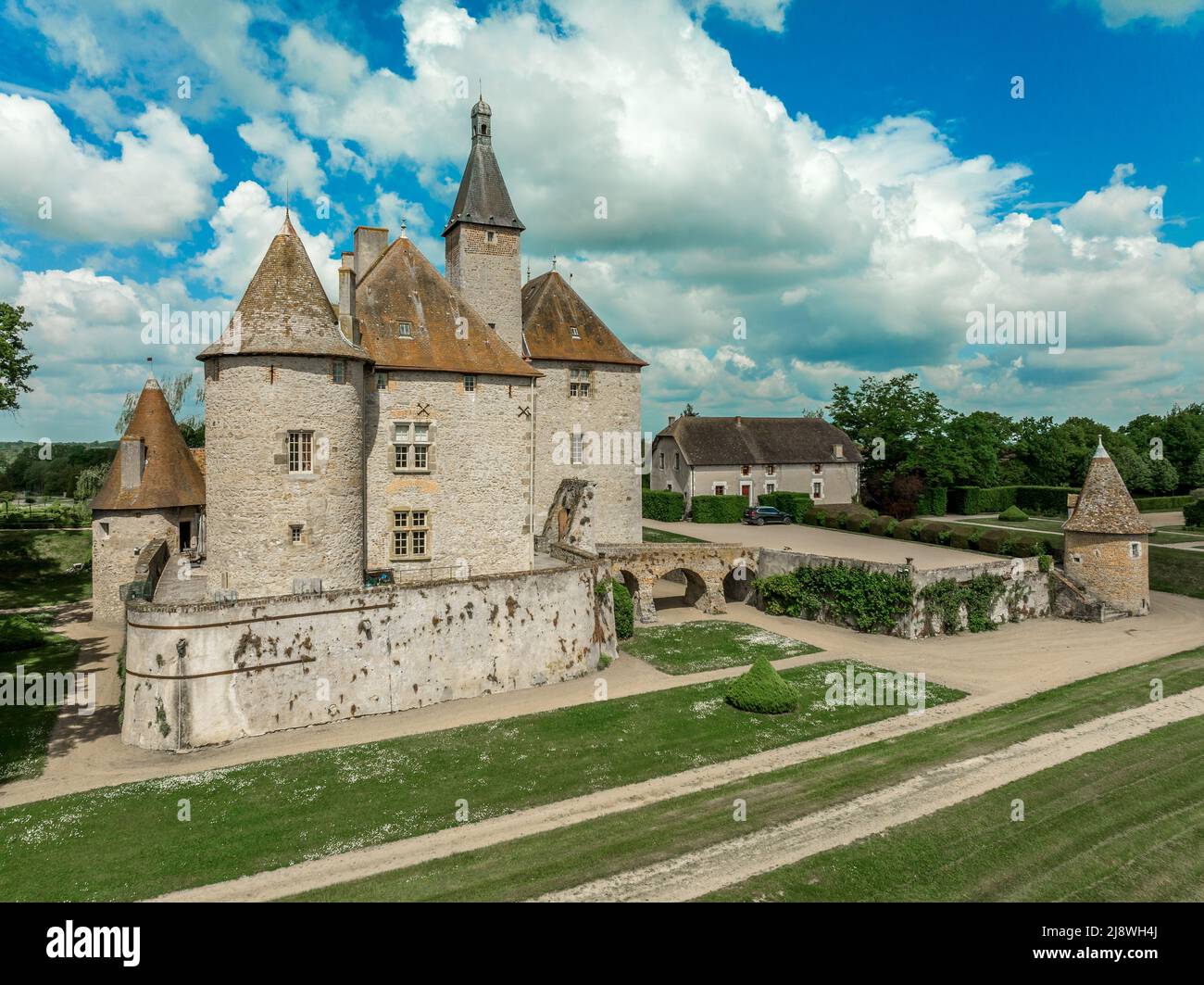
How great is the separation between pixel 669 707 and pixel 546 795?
620 cm

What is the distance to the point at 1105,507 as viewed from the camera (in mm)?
31359

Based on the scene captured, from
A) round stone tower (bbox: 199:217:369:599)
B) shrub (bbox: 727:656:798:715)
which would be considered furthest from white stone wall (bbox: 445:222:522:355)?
shrub (bbox: 727:656:798:715)

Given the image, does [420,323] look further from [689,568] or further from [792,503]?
[792,503]

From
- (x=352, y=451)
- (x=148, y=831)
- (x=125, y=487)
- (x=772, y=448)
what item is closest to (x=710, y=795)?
(x=148, y=831)

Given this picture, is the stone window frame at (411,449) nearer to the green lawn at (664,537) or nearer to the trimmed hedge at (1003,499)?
the green lawn at (664,537)

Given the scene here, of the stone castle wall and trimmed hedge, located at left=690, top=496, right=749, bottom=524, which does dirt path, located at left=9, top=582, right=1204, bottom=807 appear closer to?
the stone castle wall

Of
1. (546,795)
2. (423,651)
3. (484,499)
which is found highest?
(484,499)

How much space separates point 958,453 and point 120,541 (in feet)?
182

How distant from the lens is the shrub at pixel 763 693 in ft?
66.1

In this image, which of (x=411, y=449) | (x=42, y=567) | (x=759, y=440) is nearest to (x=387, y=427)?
(x=411, y=449)

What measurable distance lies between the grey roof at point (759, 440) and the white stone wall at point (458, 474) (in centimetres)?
2948
